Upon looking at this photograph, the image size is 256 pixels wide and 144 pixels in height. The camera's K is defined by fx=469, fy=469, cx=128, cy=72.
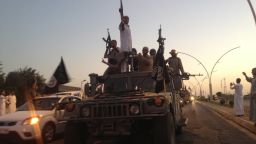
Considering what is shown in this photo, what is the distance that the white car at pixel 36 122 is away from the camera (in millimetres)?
12797

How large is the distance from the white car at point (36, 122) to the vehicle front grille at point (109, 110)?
251cm

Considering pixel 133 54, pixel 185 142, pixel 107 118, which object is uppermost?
pixel 133 54

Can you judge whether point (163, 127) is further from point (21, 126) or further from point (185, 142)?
point (21, 126)

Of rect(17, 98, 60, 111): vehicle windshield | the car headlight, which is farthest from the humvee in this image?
rect(17, 98, 60, 111): vehicle windshield

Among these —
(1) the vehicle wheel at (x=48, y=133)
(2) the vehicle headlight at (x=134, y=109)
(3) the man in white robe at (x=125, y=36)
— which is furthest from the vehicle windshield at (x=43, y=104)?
(2) the vehicle headlight at (x=134, y=109)

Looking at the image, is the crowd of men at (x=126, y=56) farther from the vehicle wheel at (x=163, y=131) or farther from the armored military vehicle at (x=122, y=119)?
the vehicle wheel at (x=163, y=131)

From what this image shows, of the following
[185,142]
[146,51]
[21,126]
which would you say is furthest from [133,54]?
[21,126]

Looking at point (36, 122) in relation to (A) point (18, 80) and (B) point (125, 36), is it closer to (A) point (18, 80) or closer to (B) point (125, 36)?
(B) point (125, 36)

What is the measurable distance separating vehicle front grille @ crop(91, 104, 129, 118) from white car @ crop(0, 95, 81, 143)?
251 cm

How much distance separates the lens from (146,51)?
1328cm

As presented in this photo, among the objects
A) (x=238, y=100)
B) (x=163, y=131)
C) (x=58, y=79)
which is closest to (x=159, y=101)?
(x=163, y=131)

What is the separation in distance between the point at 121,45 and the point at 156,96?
4.06m

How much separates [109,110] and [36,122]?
14.0ft


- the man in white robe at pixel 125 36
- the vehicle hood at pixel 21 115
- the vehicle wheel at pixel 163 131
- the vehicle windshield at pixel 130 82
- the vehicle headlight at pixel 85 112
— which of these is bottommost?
the vehicle wheel at pixel 163 131
